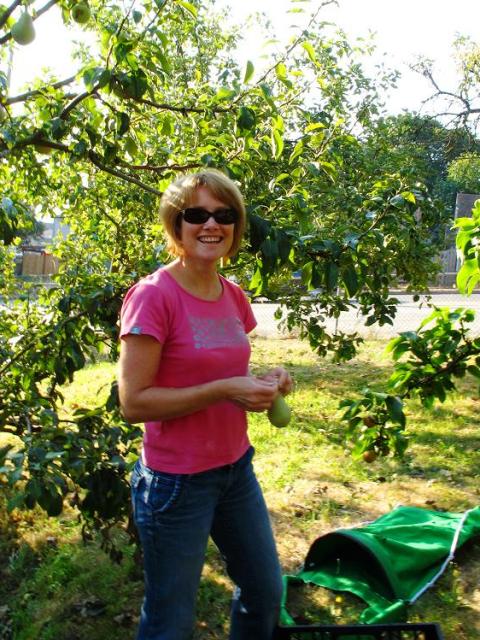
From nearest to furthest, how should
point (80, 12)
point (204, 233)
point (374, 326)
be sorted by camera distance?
point (204, 233)
point (80, 12)
point (374, 326)

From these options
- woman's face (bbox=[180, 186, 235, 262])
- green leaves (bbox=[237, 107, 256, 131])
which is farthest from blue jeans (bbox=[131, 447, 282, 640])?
green leaves (bbox=[237, 107, 256, 131])

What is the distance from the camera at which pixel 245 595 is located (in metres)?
1.84

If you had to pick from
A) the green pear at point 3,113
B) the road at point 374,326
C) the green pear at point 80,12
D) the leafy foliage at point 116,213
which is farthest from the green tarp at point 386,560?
the road at point 374,326

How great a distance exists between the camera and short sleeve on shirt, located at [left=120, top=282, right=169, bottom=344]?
149cm

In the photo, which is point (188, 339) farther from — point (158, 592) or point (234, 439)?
point (158, 592)

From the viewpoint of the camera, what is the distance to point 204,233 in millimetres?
1656

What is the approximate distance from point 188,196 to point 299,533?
2370mm

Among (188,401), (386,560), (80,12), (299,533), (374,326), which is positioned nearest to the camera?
(188,401)

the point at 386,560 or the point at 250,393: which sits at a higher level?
the point at 250,393

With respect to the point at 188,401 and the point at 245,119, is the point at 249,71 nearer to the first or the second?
the point at 245,119

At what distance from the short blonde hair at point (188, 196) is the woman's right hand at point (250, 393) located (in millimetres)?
419

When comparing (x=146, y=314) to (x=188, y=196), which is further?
(x=188, y=196)

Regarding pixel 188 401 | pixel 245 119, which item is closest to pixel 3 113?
pixel 245 119

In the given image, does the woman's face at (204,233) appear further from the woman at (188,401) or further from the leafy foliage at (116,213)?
the leafy foliage at (116,213)
